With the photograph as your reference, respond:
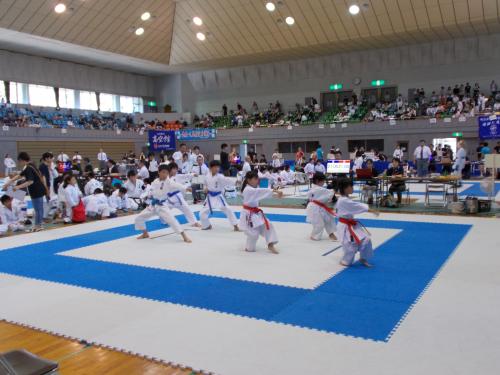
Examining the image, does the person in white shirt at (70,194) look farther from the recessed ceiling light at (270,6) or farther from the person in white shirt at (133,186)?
the recessed ceiling light at (270,6)

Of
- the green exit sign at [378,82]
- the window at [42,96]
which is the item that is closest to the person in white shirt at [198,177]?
the green exit sign at [378,82]

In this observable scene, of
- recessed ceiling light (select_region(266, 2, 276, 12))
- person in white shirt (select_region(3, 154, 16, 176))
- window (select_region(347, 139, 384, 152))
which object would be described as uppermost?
recessed ceiling light (select_region(266, 2, 276, 12))

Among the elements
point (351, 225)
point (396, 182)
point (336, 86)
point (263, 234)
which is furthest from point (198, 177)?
point (336, 86)

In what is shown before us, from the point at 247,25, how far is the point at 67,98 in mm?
14008

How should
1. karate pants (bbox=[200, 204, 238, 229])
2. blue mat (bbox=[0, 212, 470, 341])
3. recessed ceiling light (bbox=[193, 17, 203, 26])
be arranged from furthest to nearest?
recessed ceiling light (bbox=[193, 17, 203, 26])
karate pants (bbox=[200, 204, 238, 229])
blue mat (bbox=[0, 212, 470, 341])

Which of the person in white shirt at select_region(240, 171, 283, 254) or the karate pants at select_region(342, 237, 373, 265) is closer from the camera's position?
the karate pants at select_region(342, 237, 373, 265)

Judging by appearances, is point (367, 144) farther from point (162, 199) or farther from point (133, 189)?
point (162, 199)

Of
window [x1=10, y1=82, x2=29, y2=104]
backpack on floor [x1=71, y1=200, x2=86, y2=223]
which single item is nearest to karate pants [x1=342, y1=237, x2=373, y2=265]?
backpack on floor [x1=71, y1=200, x2=86, y2=223]

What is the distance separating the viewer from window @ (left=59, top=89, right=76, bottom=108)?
28962 millimetres

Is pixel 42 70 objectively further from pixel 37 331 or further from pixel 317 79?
pixel 37 331

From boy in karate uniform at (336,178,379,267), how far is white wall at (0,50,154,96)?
25999 mm

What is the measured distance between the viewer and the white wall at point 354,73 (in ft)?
79.3

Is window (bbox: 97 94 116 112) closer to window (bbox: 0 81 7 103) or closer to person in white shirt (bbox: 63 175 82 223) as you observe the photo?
window (bbox: 0 81 7 103)

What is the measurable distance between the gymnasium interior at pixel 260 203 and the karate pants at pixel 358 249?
0.04 m
